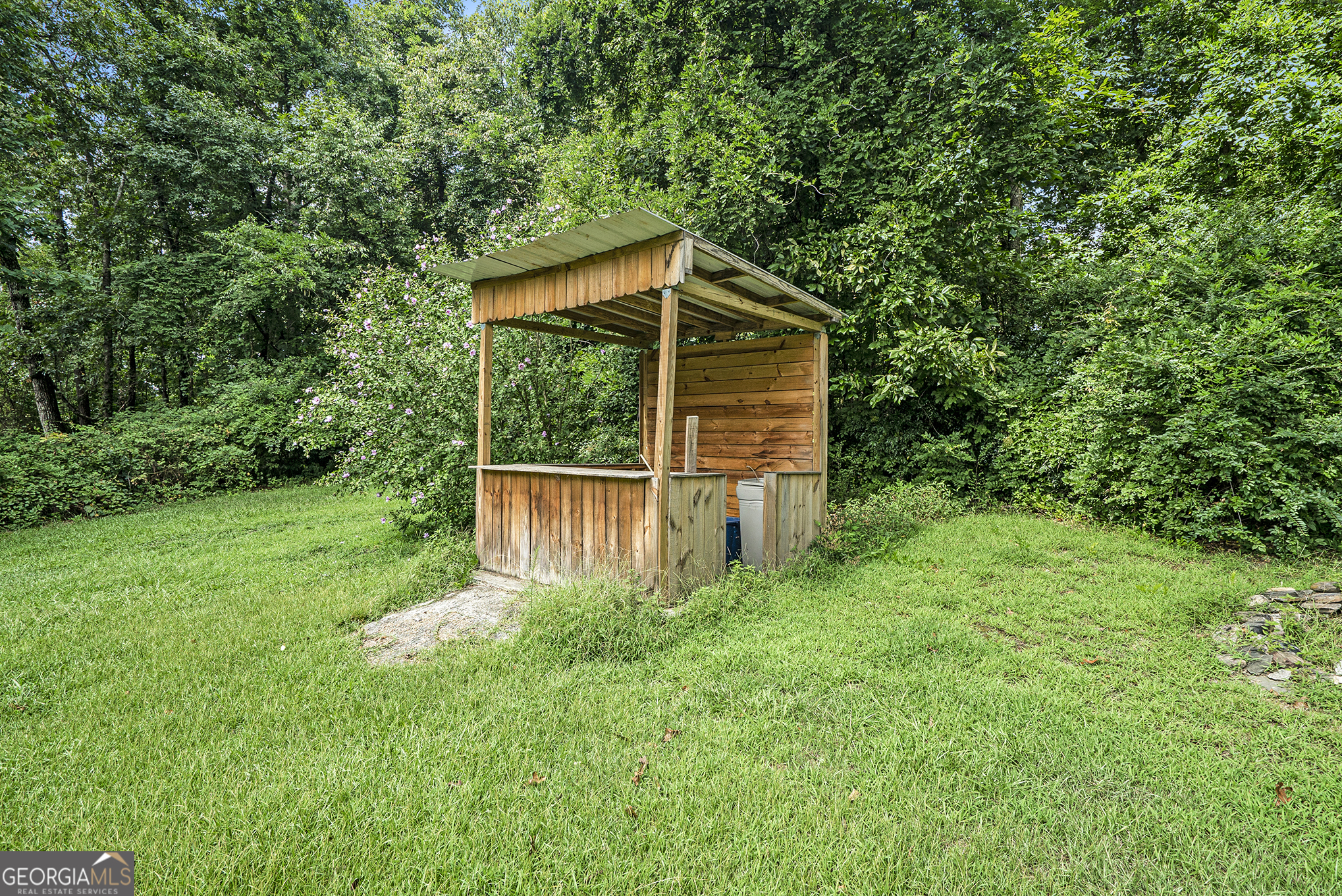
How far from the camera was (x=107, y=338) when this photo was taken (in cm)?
1251

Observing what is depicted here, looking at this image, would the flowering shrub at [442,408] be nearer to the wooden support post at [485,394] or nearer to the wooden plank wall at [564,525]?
the wooden support post at [485,394]

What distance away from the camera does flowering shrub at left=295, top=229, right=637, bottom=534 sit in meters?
6.47

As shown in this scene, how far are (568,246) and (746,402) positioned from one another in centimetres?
296

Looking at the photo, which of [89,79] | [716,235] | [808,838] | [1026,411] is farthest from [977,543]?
[89,79]

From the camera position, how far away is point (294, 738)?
2557 millimetres

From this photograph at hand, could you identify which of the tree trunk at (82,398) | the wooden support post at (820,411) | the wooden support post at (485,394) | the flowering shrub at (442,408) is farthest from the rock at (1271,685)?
the tree trunk at (82,398)

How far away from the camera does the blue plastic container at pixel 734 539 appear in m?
5.57

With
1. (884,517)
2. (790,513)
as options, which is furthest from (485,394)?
(884,517)

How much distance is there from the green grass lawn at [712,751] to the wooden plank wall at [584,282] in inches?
97.9

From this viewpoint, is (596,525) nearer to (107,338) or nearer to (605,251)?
(605,251)

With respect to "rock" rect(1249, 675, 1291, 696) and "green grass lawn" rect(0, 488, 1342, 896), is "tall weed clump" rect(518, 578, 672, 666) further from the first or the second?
"rock" rect(1249, 675, 1291, 696)

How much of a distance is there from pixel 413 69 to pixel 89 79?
7108 millimetres

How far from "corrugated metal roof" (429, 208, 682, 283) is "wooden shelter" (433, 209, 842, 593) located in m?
0.01

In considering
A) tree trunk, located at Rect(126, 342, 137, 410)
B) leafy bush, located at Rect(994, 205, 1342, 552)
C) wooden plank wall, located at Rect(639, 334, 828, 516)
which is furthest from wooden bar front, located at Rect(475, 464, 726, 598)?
tree trunk, located at Rect(126, 342, 137, 410)
